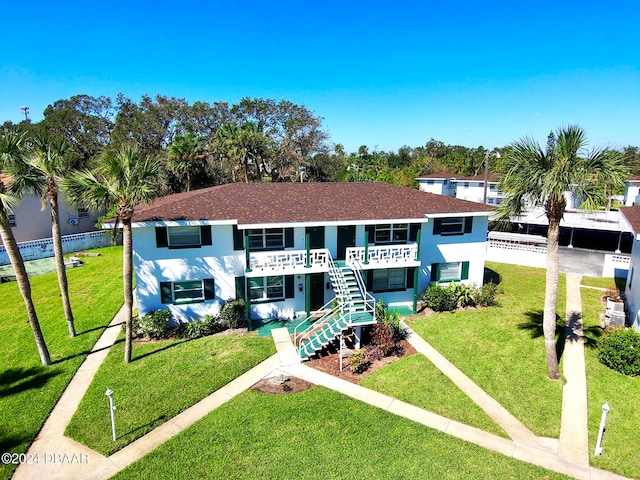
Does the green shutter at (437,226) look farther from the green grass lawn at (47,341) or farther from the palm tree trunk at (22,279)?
the palm tree trunk at (22,279)

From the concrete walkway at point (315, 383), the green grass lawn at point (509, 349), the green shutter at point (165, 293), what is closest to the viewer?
the concrete walkway at point (315, 383)

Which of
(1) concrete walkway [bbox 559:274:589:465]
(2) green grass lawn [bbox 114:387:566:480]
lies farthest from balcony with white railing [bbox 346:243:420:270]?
(2) green grass lawn [bbox 114:387:566:480]

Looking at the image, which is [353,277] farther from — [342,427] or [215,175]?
[215,175]

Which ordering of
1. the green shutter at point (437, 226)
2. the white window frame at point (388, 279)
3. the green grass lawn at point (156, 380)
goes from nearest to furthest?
the green grass lawn at point (156, 380) → the white window frame at point (388, 279) → the green shutter at point (437, 226)

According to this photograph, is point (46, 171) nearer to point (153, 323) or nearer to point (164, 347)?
point (153, 323)

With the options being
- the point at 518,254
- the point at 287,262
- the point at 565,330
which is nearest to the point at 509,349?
the point at 565,330

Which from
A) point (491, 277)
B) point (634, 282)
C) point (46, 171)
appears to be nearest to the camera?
point (46, 171)

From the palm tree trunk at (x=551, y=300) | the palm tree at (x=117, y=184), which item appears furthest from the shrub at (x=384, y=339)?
the palm tree at (x=117, y=184)

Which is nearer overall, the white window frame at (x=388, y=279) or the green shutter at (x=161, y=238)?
the green shutter at (x=161, y=238)

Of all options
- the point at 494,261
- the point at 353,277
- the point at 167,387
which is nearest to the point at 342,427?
the point at 167,387
